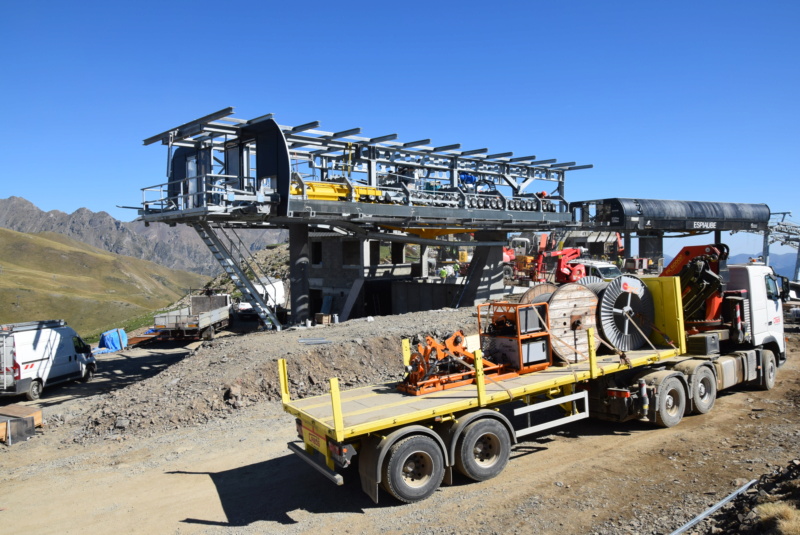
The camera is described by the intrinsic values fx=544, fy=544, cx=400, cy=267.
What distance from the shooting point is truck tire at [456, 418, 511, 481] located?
7.59 m

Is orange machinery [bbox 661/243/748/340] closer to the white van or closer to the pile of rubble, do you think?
the pile of rubble

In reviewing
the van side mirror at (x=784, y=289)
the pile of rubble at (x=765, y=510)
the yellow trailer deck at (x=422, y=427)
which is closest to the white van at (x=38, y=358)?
the yellow trailer deck at (x=422, y=427)

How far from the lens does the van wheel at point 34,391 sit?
15.8 metres

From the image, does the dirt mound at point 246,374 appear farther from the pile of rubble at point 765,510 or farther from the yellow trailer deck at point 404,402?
the pile of rubble at point 765,510

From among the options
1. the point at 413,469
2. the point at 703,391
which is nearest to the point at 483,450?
the point at 413,469

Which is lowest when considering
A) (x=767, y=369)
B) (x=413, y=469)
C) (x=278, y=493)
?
(x=278, y=493)

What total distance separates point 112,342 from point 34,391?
31.7 ft

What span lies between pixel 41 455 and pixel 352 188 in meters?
12.0

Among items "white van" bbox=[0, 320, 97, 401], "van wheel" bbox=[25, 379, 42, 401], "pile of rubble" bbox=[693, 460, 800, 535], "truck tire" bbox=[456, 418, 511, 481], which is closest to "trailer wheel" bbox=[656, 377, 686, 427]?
"pile of rubble" bbox=[693, 460, 800, 535]

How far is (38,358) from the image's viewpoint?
53.3 feet

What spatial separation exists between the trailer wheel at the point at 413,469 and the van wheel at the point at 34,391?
1364cm

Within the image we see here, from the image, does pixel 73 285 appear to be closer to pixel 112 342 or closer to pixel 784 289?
pixel 112 342

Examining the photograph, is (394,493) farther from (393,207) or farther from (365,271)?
(365,271)

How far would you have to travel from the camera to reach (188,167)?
64.0 ft
